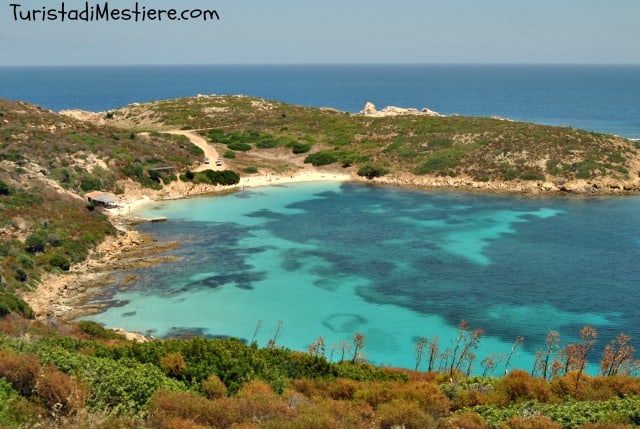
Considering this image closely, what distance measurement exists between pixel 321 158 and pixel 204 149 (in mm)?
17997

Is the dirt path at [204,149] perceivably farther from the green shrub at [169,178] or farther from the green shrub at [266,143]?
the green shrub at [266,143]

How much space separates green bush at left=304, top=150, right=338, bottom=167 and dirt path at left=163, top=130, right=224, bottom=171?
13803 millimetres

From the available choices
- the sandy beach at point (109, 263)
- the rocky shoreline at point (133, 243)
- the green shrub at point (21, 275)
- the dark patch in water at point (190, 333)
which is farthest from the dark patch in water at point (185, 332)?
the green shrub at point (21, 275)

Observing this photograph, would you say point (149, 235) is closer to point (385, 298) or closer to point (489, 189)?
point (385, 298)

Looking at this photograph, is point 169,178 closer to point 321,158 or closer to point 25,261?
point 321,158

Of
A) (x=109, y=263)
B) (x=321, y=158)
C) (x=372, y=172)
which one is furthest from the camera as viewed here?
(x=321, y=158)

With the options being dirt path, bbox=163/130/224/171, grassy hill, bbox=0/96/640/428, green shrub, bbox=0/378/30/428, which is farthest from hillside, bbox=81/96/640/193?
green shrub, bbox=0/378/30/428

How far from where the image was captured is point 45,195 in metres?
54.3

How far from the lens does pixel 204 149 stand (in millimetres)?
87562

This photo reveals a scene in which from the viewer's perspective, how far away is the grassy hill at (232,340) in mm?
16078

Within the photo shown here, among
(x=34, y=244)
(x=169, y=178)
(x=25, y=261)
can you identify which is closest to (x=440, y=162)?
(x=169, y=178)

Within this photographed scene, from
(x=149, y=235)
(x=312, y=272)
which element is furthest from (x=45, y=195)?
(x=312, y=272)

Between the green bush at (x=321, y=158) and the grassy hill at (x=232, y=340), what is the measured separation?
1.09 feet

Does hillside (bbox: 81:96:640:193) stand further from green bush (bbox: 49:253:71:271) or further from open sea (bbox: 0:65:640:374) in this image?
green bush (bbox: 49:253:71:271)
